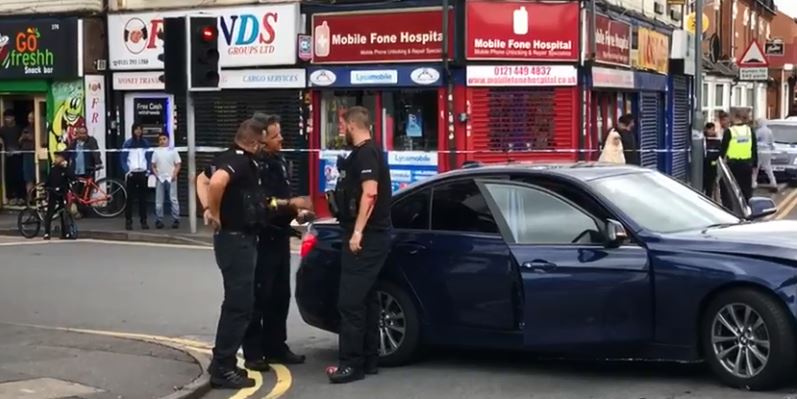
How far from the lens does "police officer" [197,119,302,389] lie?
7.86 m

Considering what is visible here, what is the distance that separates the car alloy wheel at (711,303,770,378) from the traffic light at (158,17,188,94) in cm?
1202

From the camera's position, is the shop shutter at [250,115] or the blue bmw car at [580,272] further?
the shop shutter at [250,115]

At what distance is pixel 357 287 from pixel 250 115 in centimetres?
1296

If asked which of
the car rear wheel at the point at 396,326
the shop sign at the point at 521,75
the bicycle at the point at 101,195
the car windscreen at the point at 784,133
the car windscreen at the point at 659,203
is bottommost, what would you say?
the car rear wheel at the point at 396,326

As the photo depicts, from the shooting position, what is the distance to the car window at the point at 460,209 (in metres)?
8.21

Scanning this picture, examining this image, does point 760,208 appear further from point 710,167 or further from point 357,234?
point 710,167

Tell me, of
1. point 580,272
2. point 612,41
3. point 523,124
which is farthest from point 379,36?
point 580,272

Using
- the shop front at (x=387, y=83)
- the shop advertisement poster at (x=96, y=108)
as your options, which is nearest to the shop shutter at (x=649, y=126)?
the shop front at (x=387, y=83)

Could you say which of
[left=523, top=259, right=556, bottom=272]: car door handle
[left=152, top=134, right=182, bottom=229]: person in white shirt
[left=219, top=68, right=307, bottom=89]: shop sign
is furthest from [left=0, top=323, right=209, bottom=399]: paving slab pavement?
[left=219, top=68, right=307, bottom=89]: shop sign

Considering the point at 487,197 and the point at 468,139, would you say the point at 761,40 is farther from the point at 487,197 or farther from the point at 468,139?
the point at 487,197

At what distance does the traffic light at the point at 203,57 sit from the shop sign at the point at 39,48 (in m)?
5.13

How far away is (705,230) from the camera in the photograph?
7.77 meters

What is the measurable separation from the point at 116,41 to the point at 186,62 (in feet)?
15.8

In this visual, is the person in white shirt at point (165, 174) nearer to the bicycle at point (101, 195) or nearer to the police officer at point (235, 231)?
the bicycle at point (101, 195)
